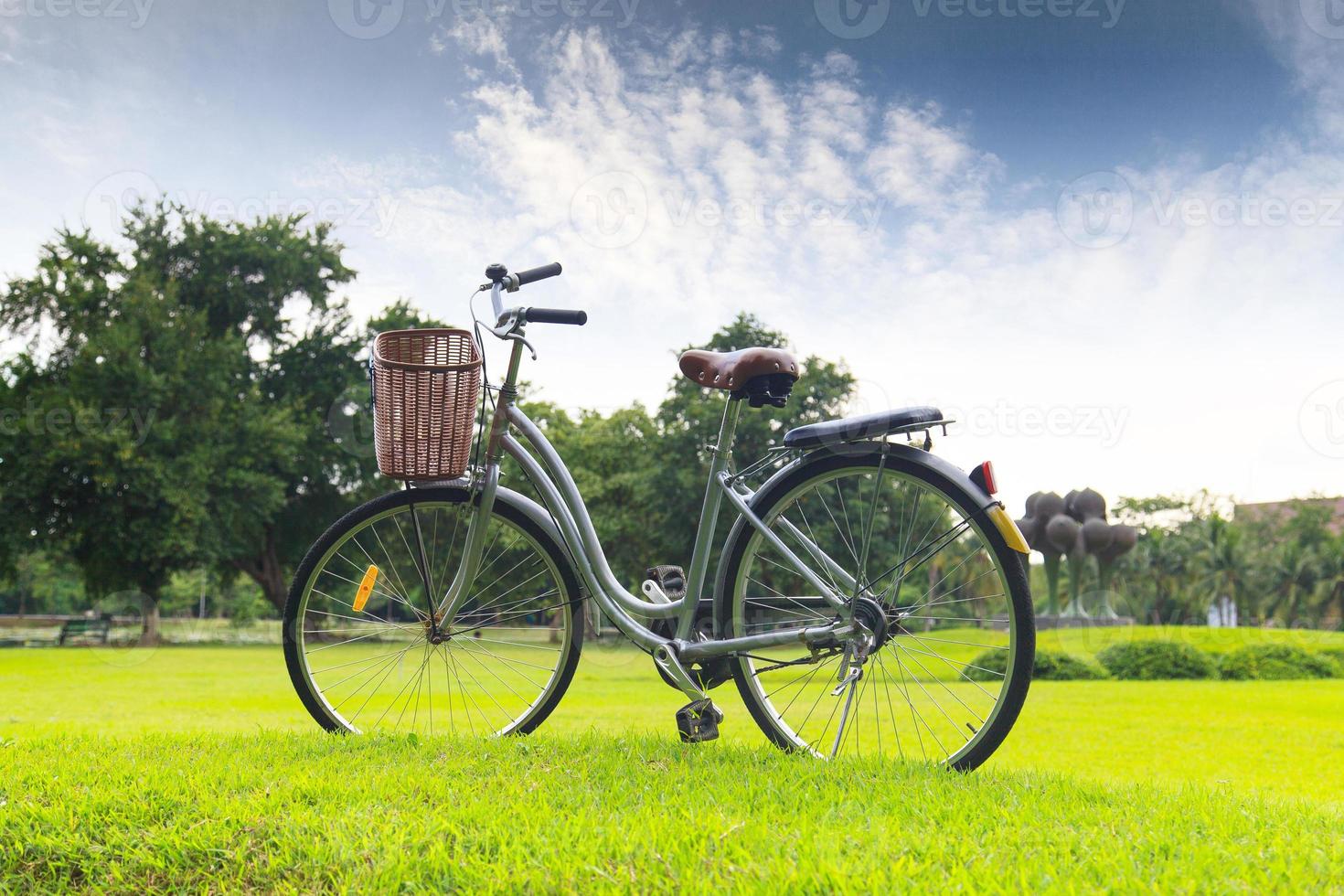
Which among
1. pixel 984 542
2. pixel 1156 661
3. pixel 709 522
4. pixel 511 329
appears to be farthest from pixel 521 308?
pixel 1156 661

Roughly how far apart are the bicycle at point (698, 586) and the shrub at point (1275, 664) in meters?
17.1

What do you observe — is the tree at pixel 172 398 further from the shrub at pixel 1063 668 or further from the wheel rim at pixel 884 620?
the wheel rim at pixel 884 620

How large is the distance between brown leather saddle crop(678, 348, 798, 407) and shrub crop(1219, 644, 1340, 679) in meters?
18.1

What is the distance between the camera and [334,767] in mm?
3377

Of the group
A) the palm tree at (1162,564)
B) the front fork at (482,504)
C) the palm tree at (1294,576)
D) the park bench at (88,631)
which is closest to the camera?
the front fork at (482,504)

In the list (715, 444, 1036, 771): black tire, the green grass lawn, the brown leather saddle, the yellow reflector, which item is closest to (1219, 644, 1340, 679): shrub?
the green grass lawn

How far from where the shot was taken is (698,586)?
3.69 meters

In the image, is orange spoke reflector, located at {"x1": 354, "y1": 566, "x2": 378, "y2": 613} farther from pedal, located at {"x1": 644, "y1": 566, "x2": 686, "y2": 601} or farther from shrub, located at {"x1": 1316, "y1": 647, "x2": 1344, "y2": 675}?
shrub, located at {"x1": 1316, "y1": 647, "x2": 1344, "y2": 675}

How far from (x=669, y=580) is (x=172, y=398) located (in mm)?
21847

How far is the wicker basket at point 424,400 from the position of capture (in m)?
3.73

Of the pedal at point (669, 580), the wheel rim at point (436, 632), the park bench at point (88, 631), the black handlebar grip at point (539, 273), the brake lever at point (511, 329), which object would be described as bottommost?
the park bench at point (88, 631)

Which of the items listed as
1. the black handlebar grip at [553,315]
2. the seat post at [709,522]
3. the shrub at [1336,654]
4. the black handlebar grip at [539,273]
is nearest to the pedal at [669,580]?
the seat post at [709,522]

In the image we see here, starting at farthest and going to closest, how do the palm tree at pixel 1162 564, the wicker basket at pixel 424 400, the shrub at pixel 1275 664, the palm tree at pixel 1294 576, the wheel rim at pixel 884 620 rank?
the palm tree at pixel 1162 564, the palm tree at pixel 1294 576, the shrub at pixel 1275 664, the wicker basket at pixel 424 400, the wheel rim at pixel 884 620

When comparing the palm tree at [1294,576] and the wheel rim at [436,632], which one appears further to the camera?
the palm tree at [1294,576]
